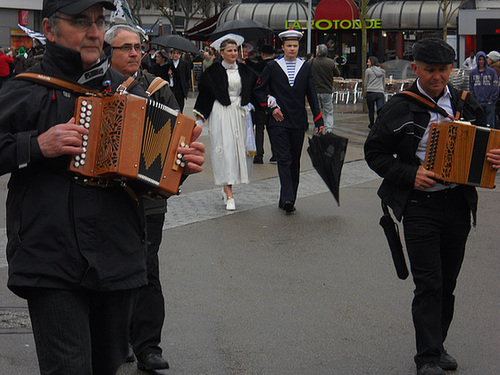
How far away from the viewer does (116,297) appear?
3.42 meters

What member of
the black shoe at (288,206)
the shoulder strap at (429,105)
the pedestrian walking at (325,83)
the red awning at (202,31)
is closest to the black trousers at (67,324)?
the shoulder strap at (429,105)

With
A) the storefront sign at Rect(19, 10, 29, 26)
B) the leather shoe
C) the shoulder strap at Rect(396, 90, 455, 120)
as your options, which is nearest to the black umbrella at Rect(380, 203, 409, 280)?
the shoulder strap at Rect(396, 90, 455, 120)

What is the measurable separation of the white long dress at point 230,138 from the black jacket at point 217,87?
62 millimetres

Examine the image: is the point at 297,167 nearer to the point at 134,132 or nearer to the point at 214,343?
the point at 214,343

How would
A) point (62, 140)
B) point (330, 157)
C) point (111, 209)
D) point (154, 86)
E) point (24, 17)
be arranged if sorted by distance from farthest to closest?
point (24, 17)
point (330, 157)
point (154, 86)
point (111, 209)
point (62, 140)

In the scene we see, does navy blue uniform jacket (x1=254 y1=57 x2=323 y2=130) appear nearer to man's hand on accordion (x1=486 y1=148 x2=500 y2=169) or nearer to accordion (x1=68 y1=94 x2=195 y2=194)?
man's hand on accordion (x1=486 y1=148 x2=500 y2=169)

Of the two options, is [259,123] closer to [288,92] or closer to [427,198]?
[288,92]

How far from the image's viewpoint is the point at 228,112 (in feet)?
32.9

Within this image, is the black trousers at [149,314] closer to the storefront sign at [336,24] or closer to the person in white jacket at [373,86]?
the person in white jacket at [373,86]

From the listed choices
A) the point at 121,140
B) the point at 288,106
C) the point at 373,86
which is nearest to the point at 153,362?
the point at 121,140

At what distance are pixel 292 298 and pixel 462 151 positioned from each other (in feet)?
6.97

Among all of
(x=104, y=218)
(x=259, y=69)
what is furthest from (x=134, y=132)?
(x=259, y=69)

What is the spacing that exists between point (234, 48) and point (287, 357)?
17.0 ft

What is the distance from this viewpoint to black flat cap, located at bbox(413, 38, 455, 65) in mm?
4812
